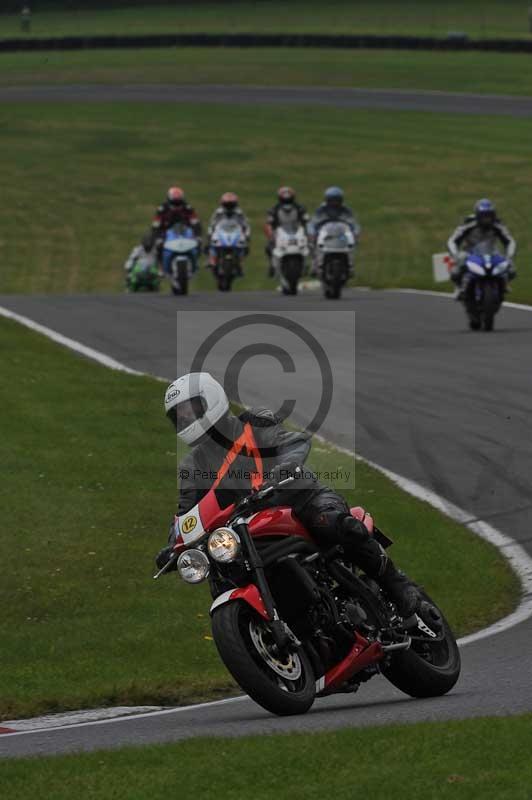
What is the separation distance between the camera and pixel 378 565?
26.9 ft

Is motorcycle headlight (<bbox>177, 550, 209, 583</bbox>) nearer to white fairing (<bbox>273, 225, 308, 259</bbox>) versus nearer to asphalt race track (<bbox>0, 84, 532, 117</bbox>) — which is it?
white fairing (<bbox>273, 225, 308, 259</bbox>)

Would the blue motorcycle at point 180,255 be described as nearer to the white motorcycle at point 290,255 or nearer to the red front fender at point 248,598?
the white motorcycle at point 290,255

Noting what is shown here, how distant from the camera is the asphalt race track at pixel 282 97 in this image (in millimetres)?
58312

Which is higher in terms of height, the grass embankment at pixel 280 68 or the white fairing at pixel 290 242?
the grass embankment at pixel 280 68

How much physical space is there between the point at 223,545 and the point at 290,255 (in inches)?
882

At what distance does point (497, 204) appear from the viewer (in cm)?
4266

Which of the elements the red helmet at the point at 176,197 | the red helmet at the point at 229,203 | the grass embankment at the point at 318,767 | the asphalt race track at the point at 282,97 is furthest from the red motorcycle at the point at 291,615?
the asphalt race track at the point at 282,97

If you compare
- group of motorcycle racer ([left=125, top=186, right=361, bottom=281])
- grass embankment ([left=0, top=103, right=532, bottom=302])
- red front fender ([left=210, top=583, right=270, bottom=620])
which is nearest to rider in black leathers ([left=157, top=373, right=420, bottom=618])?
red front fender ([left=210, top=583, right=270, bottom=620])

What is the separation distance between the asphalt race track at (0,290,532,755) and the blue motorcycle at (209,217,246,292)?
1829 mm

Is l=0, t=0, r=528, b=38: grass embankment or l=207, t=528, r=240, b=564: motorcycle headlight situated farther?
l=0, t=0, r=528, b=38: grass embankment

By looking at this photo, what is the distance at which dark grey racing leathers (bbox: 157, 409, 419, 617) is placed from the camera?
308 inches

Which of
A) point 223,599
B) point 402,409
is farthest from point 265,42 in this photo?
point 223,599

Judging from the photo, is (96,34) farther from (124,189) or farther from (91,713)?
(91,713)

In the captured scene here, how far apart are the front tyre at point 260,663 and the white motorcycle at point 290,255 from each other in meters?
21.9
